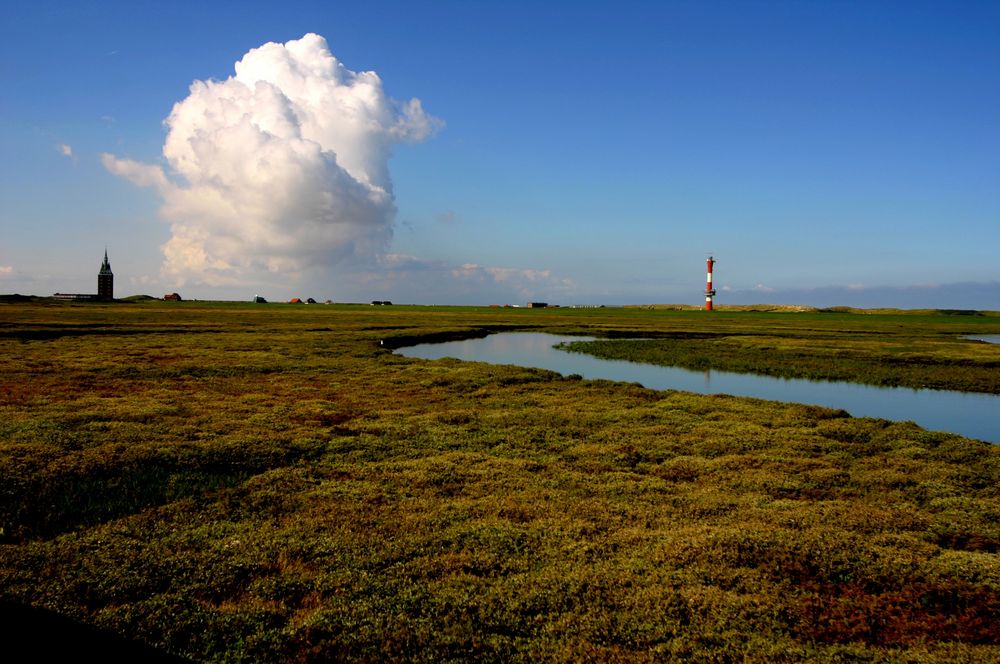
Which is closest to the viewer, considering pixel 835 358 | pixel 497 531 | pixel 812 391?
pixel 497 531

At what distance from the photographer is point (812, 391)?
34.6 metres

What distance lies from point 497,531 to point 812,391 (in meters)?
29.8

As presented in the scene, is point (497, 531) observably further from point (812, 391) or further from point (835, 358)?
point (835, 358)

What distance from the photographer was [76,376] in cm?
2962

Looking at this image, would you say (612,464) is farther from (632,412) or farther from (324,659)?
(324,659)

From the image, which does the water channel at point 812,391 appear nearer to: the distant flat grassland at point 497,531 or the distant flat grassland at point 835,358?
the distant flat grassland at point 835,358

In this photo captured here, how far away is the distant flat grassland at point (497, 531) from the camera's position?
8.20 meters

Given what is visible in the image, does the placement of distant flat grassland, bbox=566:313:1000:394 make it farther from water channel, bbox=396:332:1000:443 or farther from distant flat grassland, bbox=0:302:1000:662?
distant flat grassland, bbox=0:302:1000:662

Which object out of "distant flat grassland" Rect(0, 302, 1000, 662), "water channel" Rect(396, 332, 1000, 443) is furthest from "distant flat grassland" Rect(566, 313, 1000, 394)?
"distant flat grassland" Rect(0, 302, 1000, 662)

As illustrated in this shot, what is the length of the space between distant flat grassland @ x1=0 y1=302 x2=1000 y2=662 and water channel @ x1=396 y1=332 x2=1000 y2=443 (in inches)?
280

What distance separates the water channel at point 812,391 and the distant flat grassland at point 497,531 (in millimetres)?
7102

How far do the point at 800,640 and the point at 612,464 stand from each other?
8302mm

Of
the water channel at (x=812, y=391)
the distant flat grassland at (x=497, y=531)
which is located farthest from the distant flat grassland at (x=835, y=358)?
the distant flat grassland at (x=497, y=531)

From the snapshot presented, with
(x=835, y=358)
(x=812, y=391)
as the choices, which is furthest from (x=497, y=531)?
(x=835, y=358)
